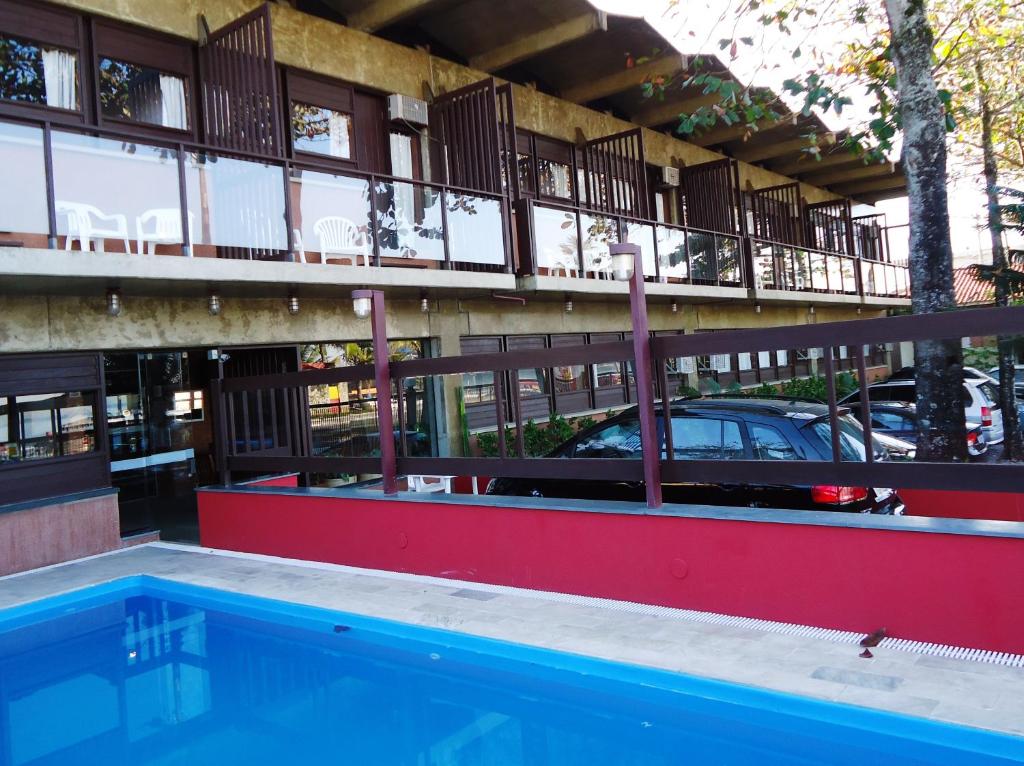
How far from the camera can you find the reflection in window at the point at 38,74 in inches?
328

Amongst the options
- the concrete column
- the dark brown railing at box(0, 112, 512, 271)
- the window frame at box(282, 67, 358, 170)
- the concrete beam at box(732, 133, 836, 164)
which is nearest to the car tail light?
the dark brown railing at box(0, 112, 512, 271)

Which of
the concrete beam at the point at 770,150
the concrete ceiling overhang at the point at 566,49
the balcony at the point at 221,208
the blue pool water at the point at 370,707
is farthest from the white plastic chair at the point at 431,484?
the concrete beam at the point at 770,150

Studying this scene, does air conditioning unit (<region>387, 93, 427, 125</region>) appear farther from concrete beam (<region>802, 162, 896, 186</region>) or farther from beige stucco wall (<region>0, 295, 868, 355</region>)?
concrete beam (<region>802, 162, 896, 186</region>)

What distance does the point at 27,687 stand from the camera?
5.57 metres

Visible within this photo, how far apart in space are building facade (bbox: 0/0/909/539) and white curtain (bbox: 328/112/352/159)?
0.03 m

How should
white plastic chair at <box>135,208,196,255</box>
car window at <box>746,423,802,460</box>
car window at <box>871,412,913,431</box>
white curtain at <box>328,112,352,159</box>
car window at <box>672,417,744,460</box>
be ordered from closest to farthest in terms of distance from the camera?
car window at <box>746,423,802,460</box>, car window at <box>672,417,744,460</box>, white plastic chair at <box>135,208,196,255</box>, car window at <box>871,412,913,431</box>, white curtain at <box>328,112,352,159</box>

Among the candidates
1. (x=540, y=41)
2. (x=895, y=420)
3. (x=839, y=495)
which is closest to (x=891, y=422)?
(x=895, y=420)

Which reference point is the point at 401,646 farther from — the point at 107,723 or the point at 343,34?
the point at 343,34

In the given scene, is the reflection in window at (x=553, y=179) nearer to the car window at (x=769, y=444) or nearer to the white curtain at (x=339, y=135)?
the white curtain at (x=339, y=135)

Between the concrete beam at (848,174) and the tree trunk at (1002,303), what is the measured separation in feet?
35.5

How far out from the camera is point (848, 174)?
24.6 m

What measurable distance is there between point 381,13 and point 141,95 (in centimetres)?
357

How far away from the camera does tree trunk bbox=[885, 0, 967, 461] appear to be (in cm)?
653

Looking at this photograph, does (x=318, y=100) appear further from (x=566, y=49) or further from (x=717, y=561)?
(x=717, y=561)
